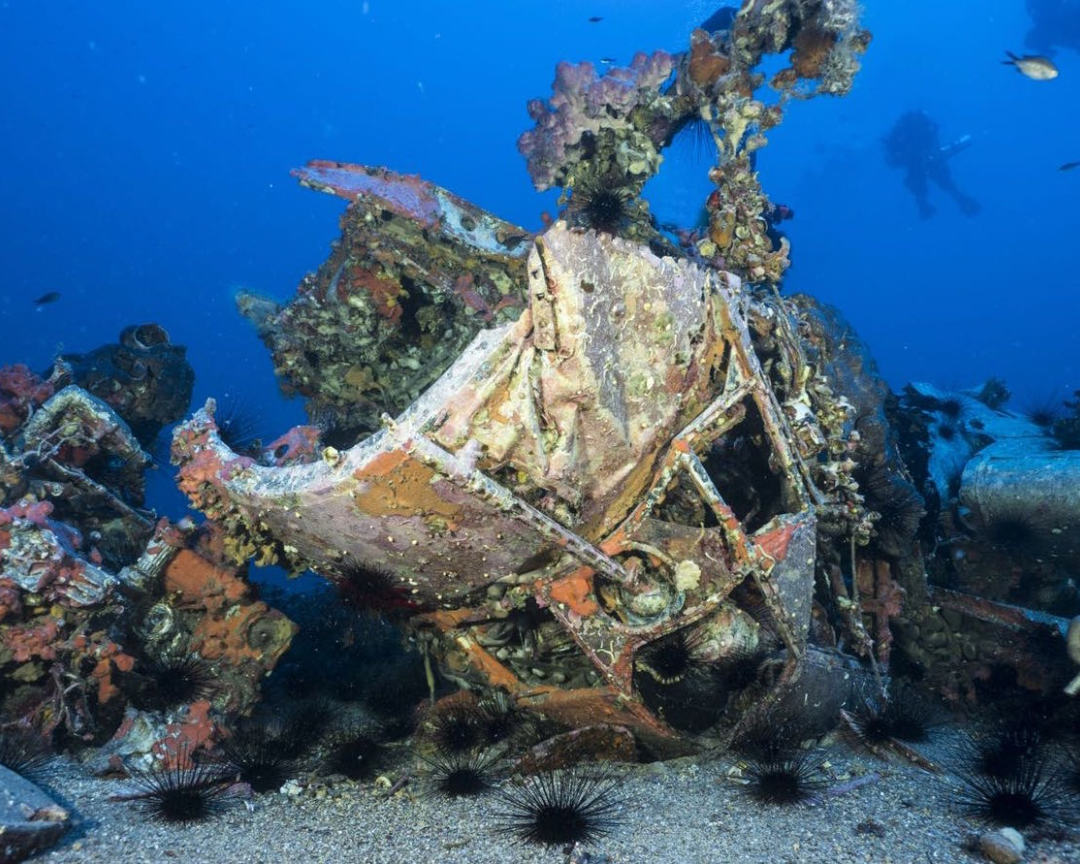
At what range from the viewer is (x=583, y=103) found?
645 centimetres

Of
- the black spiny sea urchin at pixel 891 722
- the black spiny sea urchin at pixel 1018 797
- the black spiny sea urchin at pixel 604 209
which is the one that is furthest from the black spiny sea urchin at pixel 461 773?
the black spiny sea urchin at pixel 604 209

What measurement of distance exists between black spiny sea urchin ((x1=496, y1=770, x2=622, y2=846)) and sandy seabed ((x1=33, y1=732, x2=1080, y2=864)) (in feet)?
0.24

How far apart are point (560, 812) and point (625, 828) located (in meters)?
0.45

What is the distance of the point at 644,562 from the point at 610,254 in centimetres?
224

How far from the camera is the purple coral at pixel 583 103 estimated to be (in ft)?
21.0

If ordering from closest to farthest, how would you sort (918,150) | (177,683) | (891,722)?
1. (891,722)
2. (177,683)
3. (918,150)

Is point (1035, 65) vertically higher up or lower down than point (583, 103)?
higher up

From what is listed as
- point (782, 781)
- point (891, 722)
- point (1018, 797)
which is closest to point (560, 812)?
point (782, 781)

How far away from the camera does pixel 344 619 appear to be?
16.1ft

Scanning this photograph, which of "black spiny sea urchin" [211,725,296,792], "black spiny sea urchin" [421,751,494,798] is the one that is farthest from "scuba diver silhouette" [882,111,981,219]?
"black spiny sea urchin" [211,725,296,792]

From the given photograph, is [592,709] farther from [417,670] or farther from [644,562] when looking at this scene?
[417,670]

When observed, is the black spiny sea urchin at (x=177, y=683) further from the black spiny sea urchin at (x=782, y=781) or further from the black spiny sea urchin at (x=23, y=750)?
the black spiny sea urchin at (x=782, y=781)

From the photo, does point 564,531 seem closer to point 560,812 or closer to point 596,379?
point 596,379

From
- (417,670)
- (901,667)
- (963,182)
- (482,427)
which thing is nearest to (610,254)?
(482,427)
